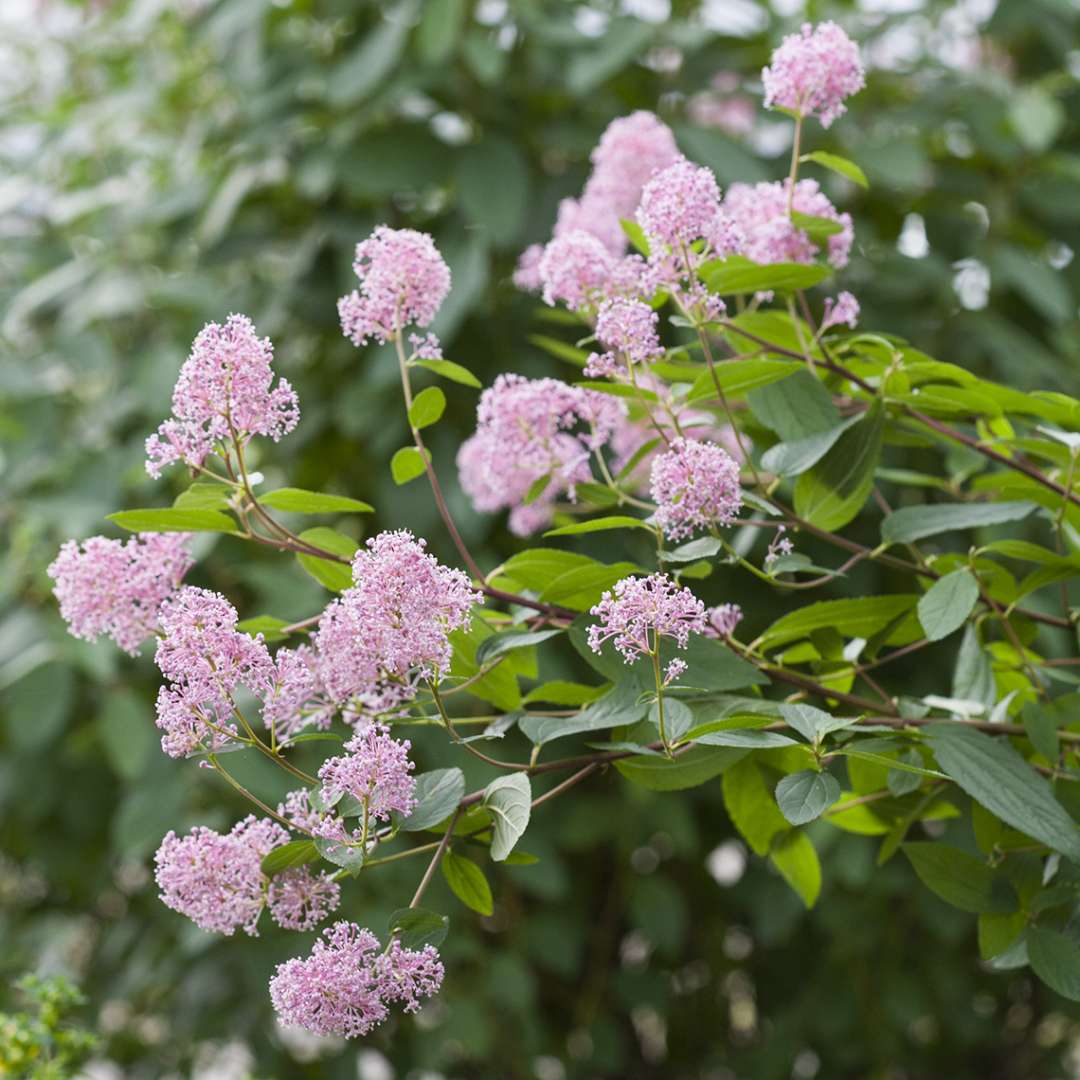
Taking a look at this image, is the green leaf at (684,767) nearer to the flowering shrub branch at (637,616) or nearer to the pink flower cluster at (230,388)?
the flowering shrub branch at (637,616)

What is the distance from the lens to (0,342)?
1.47 meters

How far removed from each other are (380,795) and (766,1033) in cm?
109

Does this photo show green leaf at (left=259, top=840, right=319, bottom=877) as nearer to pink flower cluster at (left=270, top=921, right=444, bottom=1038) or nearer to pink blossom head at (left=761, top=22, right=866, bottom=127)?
pink flower cluster at (left=270, top=921, right=444, bottom=1038)

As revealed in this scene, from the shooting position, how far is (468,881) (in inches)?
19.3

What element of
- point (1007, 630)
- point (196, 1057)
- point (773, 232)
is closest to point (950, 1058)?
point (196, 1057)

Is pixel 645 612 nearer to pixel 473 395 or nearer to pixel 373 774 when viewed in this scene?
pixel 373 774

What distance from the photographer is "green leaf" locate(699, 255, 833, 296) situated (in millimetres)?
541

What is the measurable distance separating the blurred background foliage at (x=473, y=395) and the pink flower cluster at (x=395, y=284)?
23.9 inches

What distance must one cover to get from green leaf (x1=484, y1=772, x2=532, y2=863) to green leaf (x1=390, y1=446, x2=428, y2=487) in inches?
4.9

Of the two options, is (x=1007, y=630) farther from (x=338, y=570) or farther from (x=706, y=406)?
(x=338, y=570)

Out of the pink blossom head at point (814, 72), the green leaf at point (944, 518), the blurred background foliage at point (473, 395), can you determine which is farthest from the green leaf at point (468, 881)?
the blurred background foliage at point (473, 395)

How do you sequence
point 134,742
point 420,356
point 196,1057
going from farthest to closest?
point 196,1057 < point 134,742 < point 420,356

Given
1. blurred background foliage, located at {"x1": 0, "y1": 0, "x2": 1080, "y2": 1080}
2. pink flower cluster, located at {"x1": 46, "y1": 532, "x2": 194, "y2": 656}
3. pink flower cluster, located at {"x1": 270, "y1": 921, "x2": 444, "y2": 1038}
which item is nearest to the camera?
pink flower cluster, located at {"x1": 270, "y1": 921, "x2": 444, "y2": 1038}

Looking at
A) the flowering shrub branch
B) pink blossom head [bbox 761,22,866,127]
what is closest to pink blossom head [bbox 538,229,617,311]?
the flowering shrub branch
